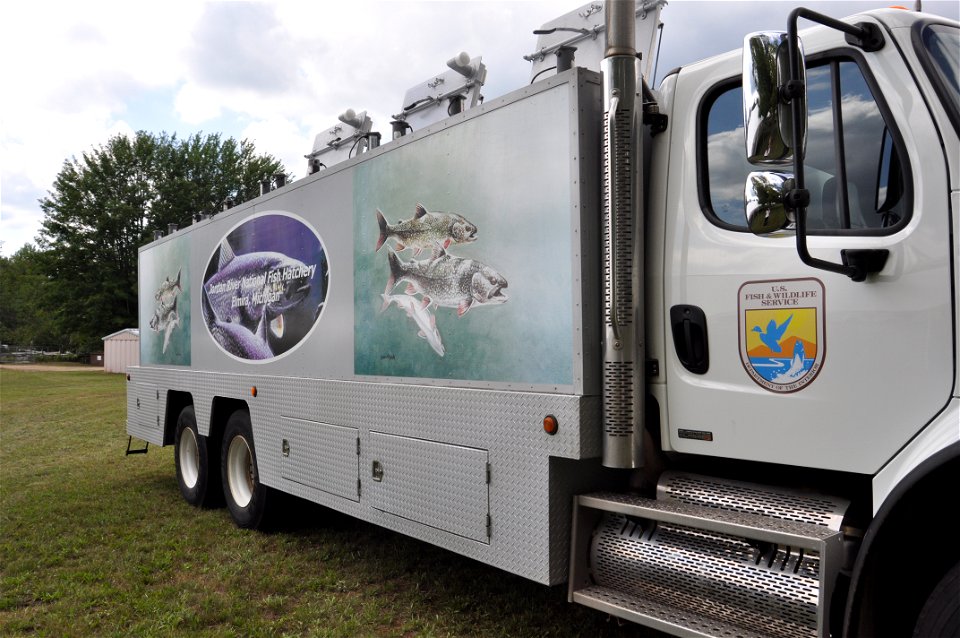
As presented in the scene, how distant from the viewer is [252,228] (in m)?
6.67

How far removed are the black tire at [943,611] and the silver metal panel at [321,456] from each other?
3386mm

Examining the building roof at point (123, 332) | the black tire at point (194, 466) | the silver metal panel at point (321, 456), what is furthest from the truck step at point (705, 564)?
the building roof at point (123, 332)

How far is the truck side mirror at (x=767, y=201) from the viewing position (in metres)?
2.72

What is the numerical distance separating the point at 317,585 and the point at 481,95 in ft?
11.7

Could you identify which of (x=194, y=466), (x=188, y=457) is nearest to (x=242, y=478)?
(x=194, y=466)

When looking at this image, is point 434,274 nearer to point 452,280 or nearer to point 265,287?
point 452,280

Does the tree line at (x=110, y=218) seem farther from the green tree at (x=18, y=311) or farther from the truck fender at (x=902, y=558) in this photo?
the truck fender at (x=902, y=558)

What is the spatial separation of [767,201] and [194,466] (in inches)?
271

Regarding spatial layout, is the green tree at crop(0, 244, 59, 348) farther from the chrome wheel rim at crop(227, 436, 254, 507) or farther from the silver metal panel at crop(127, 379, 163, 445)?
the chrome wheel rim at crop(227, 436, 254, 507)

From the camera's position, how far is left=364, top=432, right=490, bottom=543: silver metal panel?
3998 mm

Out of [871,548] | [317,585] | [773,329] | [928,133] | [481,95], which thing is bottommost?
[317,585]

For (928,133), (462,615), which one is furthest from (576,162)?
(462,615)

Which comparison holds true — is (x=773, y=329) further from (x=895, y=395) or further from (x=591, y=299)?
(x=591, y=299)

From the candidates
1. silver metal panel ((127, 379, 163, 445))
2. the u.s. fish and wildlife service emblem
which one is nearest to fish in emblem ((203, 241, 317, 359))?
silver metal panel ((127, 379, 163, 445))
